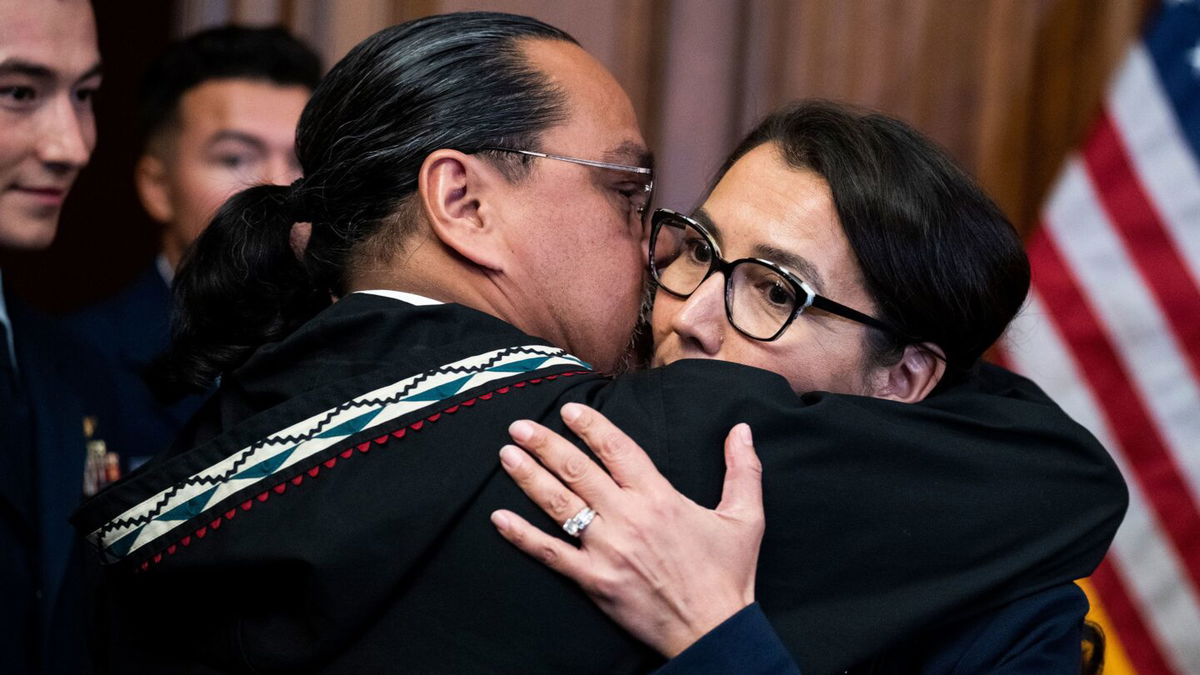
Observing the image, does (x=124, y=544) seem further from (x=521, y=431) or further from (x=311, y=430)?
(x=521, y=431)

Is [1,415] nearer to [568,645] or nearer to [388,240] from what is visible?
[388,240]

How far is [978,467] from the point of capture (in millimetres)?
1362

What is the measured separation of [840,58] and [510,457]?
6.26 feet

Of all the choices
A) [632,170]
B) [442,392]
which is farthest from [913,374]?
[442,392]

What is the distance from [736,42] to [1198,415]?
1.33 m

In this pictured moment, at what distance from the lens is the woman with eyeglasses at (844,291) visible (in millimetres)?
1403

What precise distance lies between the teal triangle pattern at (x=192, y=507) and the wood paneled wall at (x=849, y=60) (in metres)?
1.83

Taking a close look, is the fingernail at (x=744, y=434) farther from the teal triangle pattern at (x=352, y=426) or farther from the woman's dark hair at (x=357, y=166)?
the woman's dark hair at (x=357, y=166)

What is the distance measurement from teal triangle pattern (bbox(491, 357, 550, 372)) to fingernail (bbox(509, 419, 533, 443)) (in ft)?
0.22

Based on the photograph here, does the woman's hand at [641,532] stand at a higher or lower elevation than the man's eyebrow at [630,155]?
lower

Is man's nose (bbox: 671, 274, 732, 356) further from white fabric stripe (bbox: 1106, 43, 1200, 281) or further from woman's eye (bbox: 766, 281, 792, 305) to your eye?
white fabric stripe (bbox: 1106, 43, 1200, 281)

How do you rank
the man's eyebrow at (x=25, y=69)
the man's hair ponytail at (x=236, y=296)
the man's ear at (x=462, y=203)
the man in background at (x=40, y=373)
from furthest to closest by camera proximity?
the man's eyebrow at (x=25, y=69) < the man in background at (x=40, y=373) < the man's hair ponytail at (x=236, y=296) < the man's ear at (x=462, y=203)

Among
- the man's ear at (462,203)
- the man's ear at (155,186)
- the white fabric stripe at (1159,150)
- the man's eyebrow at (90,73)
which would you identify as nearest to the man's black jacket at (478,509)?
the man's ear at (462,203)

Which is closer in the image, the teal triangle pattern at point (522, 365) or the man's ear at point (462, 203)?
the teal triangle pattern at point (522, 365)
